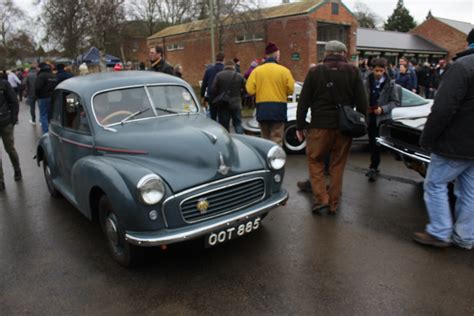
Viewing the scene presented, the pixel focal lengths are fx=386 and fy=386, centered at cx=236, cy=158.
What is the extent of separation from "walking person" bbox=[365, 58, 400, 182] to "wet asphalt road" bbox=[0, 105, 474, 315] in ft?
4.38

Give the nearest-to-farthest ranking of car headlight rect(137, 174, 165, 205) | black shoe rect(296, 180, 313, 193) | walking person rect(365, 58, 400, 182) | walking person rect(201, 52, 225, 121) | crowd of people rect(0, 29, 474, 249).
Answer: car headlight rect(137, 174, 165, 205) → crowd of people rect(0, 29, 474, 249) → black shoe rect(296, 180, 313, 193) → walking person rect(365, 58, 400, 182) → walking person rect(201, 52, 225, 121)

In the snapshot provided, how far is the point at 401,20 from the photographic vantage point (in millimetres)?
68312

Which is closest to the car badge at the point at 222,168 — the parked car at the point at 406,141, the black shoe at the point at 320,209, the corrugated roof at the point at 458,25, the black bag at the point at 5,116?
the black shoe at the point at 320,209

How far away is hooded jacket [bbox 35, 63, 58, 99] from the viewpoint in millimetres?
10188

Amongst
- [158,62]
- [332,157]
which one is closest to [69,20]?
[158,62]

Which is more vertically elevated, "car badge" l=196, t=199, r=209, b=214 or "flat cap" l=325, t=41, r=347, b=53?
"flat cap" l=325, t=41, r=347, b=53

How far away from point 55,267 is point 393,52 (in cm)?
3641

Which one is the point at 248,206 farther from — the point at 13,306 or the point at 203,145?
the point at 13,306

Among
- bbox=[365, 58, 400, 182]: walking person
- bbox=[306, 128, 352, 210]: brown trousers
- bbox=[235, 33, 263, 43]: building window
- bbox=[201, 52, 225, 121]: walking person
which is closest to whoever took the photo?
bbox=[306, 128, 352, 210]: brown trousers

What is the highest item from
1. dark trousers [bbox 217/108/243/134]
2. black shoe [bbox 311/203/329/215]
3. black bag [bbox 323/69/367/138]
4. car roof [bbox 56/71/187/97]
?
car roof [bbox 56/71/187/97]

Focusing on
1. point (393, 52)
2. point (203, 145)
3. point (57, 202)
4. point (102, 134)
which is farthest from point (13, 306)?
point (393, 52)

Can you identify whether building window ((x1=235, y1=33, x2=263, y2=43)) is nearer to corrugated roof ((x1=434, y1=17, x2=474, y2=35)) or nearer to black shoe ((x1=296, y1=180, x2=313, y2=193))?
black shoe ((x1=296, y1=180, x2=313, y2=193))

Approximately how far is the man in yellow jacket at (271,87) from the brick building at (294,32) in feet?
63.5

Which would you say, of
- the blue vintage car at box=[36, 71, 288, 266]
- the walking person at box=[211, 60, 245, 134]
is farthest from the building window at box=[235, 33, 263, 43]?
the blue vintage car at box=[36, 71, 288, 266]
